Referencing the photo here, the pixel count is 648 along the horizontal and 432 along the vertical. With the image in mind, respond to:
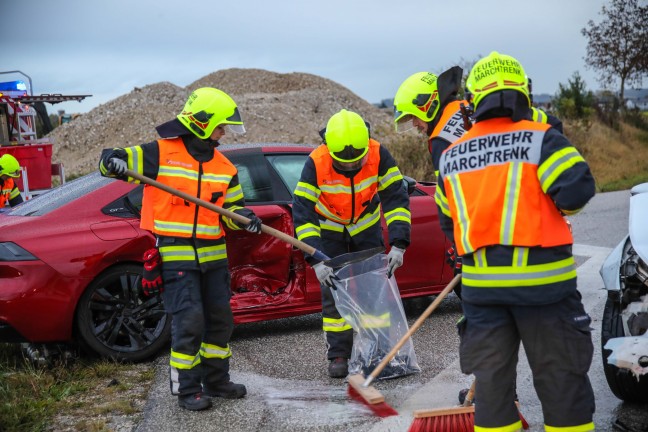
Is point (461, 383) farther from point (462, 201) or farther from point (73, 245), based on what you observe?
point (73, 245)

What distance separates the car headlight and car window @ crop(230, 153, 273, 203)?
1.59 meters

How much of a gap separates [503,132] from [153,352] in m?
3.32

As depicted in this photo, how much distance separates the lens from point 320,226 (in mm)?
5508

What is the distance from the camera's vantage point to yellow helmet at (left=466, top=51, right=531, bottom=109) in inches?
128

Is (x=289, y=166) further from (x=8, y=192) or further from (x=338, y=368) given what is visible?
(x=8, y=192)

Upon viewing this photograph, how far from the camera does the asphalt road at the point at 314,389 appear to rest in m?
4.43

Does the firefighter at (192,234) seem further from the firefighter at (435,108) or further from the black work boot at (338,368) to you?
the firefighter at (435,108)

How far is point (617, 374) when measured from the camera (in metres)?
4.29

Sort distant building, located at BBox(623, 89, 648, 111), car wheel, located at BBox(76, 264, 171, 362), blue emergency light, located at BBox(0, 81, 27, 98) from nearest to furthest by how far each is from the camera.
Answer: car wheel, located at BBox(76, 264, 171, 362), blue emergency light, located at BBox(0, 81, 27, 98), distant building, located at BBox(623, 89, 648, 111)

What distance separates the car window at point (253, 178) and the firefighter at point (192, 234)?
1.13 metres

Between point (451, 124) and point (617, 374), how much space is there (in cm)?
155

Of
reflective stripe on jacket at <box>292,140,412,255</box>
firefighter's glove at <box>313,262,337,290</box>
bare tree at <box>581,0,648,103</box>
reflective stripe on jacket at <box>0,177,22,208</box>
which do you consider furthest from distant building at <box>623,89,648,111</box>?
firefighter's glove at <box>313,262,337,290</box>

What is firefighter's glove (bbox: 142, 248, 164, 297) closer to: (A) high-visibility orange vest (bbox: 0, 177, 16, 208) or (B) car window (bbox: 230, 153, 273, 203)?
(B) car window (bbox: 230, 153, 273, 203)

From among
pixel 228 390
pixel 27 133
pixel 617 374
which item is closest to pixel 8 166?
pixel 27 133
